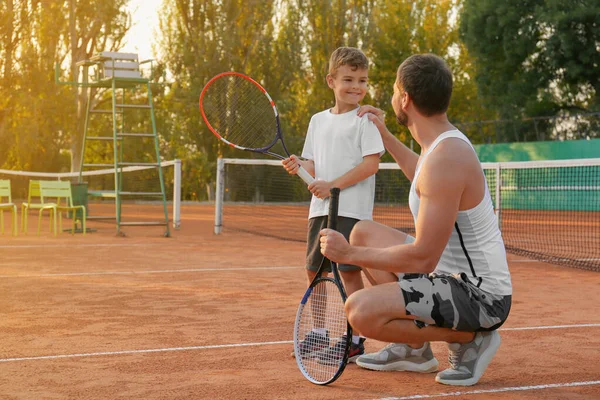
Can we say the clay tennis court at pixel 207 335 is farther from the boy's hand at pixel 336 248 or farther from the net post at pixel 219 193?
the net post at pixel 219 193

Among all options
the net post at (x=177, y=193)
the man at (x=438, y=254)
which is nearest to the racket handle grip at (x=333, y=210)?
the man at (x=438, y=254)

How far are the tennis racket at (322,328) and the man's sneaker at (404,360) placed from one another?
0.33m

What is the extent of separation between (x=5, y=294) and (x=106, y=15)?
21.1 metres

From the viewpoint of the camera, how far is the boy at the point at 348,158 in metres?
4.27

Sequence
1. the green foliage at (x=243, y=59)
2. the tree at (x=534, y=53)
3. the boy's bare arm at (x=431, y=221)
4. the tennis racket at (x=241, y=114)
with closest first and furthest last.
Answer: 1. the boy's bare arm at (x=431, y=221)
2. the tennis racket at (x=241, y=114)
3. the tree at (x=534, y=53)
4. the green foliage at (x=243, y=59)

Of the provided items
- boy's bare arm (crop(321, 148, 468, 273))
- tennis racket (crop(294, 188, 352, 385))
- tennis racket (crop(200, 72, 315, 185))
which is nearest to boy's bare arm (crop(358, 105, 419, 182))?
tennis racket (crop(294, 188, 352, 385))

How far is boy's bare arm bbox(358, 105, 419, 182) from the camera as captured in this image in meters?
4.19

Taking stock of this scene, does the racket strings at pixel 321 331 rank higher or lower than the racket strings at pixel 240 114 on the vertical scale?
lower

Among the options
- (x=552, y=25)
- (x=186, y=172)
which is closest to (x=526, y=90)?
(x=552, y=25)

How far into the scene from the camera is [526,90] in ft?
89.7

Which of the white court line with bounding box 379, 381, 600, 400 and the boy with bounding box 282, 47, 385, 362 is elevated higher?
the boy with bounding box 282, 47, 385, 362

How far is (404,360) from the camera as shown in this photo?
4102mm

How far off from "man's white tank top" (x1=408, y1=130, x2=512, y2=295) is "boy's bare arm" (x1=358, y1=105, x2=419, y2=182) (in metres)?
0.54

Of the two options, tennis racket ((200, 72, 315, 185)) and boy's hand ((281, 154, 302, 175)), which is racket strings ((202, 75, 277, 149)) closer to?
tennis racket ((200, 72, 315, 185))
